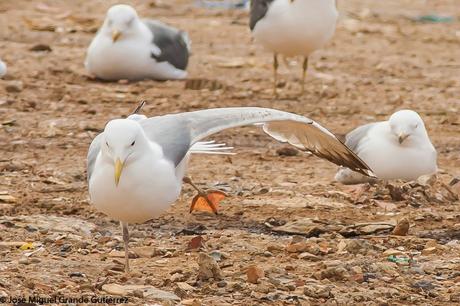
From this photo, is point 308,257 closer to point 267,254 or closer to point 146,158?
point 267,254

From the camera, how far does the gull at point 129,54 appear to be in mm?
12016

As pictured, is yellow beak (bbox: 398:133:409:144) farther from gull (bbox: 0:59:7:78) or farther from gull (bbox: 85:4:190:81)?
gull (bbox: 0:59:7:78)

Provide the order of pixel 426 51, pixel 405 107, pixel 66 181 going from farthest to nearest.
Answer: pixel 426 51 → pixel 405 107 → pixel 66 181

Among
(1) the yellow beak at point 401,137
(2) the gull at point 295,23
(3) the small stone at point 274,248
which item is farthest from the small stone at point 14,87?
(3) the small stone at point 274,248

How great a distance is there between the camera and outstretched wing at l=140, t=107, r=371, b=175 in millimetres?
6559

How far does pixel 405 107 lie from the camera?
11320mm

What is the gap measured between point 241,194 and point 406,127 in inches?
46.2

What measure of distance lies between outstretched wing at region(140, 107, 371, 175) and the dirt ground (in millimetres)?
434

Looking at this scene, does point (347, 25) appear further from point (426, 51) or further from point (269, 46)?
point (269, 46)

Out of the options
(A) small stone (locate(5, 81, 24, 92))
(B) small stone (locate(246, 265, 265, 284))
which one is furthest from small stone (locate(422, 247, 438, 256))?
(A) small stone (locate(5, 81, 24, 92))

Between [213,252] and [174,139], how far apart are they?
658mm

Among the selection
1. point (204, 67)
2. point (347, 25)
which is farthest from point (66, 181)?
point (347, 25)

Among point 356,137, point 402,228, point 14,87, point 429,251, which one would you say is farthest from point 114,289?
point 14,87

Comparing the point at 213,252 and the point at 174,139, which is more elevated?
the point at 174,139
